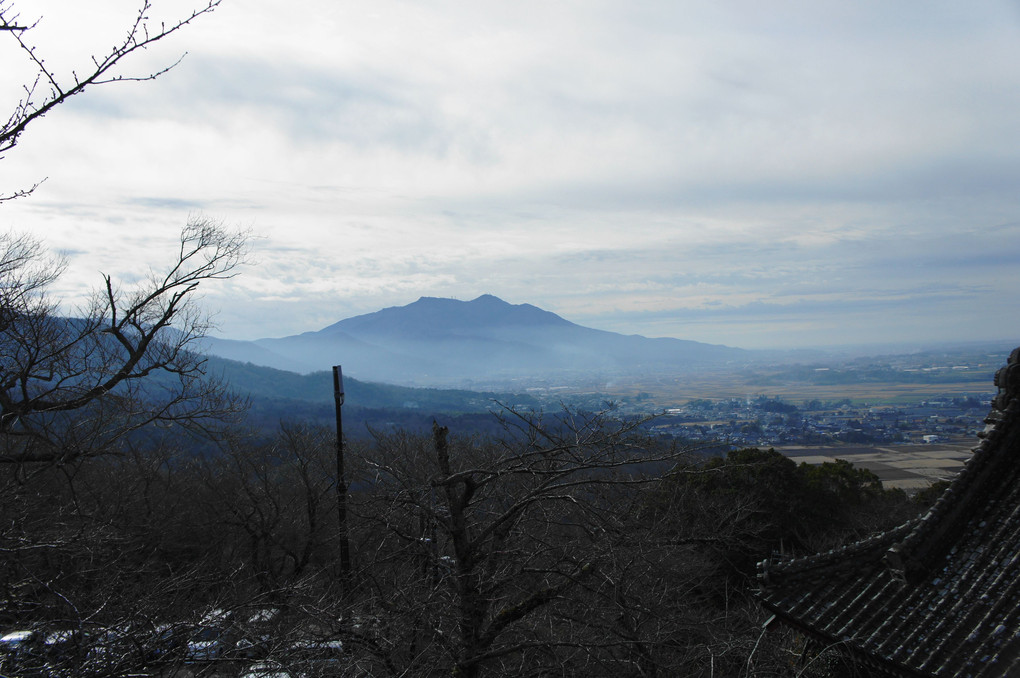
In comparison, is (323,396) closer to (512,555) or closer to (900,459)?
(900,459)

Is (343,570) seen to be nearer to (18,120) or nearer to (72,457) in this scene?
(72,457)

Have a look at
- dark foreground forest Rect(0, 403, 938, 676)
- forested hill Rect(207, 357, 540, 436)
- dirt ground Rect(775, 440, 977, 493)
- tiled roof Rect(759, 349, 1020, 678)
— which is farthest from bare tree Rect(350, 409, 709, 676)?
forested hill Rect(207, 357, 540, 436)

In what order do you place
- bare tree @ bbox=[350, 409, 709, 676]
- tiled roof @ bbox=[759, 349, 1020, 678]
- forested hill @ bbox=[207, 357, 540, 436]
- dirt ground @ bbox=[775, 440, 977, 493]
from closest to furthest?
tiled roof @ bbox=[759, 349, 1020, 678] → bare tree @ bbox=[350, 409, 709, 676] → dirt ground @ bbox=[775, 440, 977, 493] → forested hill @ bbox=[207, 357, 540, 436]

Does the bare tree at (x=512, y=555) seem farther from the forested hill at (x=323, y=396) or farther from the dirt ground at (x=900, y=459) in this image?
the forested hill at (x=323, y=396)

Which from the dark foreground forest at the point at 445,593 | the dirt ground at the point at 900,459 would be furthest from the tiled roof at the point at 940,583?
the dirt ground at the point at 900,459

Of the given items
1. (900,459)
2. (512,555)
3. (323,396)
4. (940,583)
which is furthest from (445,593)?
(323,396)

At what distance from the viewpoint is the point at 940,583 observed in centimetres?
721

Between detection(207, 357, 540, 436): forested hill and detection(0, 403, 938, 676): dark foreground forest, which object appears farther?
detection(207, 357, 540, 436): forested hill

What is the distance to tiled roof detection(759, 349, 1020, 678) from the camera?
6.39 metres

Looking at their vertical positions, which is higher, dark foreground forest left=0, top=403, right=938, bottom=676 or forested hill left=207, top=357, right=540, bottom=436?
dark foreground forest left=0, top=403, right=938, bottom=676

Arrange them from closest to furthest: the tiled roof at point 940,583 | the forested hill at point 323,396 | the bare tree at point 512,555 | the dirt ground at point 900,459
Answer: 1. the tiled roof at point 940,583
2. the bare tree at point 512,555
3. the dirt ground at point 900,459
4. the forested hill at point 323,396

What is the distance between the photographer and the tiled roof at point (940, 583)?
6.39 m

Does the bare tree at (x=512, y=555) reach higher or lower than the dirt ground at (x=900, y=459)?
higher

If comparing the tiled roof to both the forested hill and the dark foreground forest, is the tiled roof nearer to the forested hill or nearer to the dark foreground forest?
→ the dark foreground forest
